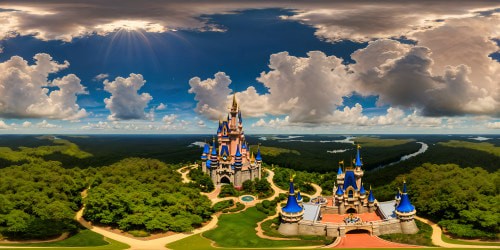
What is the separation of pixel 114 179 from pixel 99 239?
65.3 ft

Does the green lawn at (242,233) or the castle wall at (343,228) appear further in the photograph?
the castle wall at (343,228)

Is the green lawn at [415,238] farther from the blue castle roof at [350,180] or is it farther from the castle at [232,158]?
the castle at [232,158]

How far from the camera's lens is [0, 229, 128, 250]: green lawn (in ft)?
106

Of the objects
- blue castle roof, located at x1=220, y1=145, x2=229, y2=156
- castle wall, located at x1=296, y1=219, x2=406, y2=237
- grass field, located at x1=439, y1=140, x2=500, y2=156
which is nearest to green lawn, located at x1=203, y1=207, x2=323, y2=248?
castle wall, located at x1=296, y1=219, x2=406, y2=237

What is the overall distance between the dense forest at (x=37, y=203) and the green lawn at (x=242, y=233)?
665 inches

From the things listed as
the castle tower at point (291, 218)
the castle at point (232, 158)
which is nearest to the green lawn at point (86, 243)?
the castle tower at point (291, 218)

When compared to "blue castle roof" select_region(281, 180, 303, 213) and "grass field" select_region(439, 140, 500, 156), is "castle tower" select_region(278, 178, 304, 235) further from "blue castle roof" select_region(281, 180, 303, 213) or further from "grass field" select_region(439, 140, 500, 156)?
"grass field" select_region(439, 140, 500, 156)

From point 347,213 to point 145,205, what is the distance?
27392mm

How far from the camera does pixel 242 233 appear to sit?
38656 millimetres

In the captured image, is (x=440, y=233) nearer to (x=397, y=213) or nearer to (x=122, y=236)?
(x=397, y=213)

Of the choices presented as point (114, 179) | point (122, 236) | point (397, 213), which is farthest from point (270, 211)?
point (114, 179)

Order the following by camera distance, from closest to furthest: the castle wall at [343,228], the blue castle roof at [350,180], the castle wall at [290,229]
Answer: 1. the castle wall at [343,228]
2. the castle wall at [290,229]
3. the blue castle roof at [350,180]

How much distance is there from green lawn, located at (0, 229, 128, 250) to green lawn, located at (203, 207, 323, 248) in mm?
10174

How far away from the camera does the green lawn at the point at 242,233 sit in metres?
34.3
